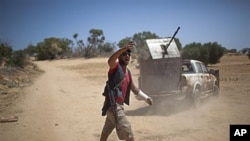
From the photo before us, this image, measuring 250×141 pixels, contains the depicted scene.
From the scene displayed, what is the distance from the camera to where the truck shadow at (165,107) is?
10.0 meters

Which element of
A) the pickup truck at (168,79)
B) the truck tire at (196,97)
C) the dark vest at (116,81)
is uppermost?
the dark vest at (116,81)

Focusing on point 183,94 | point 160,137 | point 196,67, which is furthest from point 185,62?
point 160,137

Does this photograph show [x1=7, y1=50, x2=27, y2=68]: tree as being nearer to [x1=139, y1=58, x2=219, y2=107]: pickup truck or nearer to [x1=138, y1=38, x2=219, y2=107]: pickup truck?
[x1=138, y1=38, x2=219, y2=107]: pickup truck

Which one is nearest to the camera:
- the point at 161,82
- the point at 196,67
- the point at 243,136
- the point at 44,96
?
the point at 243,136

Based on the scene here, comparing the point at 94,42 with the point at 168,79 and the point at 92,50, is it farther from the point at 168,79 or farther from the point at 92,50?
the point at 168,79

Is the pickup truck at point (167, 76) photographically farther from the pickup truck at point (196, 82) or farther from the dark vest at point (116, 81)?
the dark vest at point (116, 81)

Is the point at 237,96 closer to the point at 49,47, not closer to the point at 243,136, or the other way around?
the point at 243,136

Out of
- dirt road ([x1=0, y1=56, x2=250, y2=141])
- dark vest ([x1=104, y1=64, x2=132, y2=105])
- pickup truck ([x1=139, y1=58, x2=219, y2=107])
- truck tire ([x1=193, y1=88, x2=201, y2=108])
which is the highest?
dark vest ([x1=104, y1=64, x2=132, y2=105])

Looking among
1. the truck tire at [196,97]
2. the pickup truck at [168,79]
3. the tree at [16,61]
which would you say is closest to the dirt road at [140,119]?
the truck tire at [196,97]

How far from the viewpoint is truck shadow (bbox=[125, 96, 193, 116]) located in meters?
10.0

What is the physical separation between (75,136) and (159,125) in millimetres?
2295

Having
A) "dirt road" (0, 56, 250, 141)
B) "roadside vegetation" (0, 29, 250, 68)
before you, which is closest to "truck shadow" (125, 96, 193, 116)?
"dirt road" (0, 56, 250, 141)

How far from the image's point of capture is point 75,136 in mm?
7391

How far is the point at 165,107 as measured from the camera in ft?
34.5
